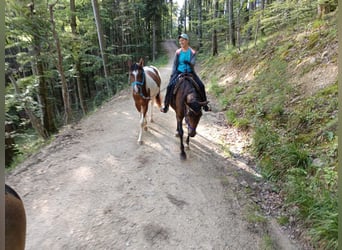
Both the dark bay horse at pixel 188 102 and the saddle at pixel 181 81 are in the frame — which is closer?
the dark bay horse at pixel 188 102

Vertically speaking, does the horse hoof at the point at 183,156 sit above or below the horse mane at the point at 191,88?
below

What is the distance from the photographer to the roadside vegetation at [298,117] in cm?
368

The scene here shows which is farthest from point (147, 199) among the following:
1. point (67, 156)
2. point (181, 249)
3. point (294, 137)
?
point (294, 137)

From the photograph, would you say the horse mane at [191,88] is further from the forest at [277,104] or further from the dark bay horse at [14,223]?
the dark bay horse at [14,223]

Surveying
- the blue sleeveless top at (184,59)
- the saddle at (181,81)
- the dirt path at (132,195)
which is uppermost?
the blue sleeveless top at (184,59)

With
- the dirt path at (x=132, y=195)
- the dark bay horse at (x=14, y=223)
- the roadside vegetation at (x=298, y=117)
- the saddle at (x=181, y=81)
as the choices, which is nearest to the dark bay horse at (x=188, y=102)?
the saddle at (x=181, y=81)

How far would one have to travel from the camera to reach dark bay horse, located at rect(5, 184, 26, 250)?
1.89 meters

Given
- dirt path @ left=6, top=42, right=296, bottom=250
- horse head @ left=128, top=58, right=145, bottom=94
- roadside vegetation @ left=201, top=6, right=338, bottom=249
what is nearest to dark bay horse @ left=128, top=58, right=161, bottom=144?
horse head @ left=128, top=58, right=145, bottom=94

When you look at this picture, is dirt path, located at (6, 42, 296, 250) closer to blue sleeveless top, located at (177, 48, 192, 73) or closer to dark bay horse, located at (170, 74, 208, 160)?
dark bay horse, located at (170, 74, 208, 160)

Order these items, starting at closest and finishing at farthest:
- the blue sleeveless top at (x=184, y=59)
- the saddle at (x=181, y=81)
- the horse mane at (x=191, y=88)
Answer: the horse mane at (x=191, y=88) < the saddle at (x=181, y=81) < the blue sleeveless top at (x=184, y=59)

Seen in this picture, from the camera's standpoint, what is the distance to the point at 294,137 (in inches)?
201

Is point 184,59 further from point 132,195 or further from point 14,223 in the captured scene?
point 14,223

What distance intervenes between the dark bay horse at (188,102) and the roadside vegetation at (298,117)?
162 cm

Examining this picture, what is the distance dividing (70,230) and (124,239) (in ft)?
2.54
